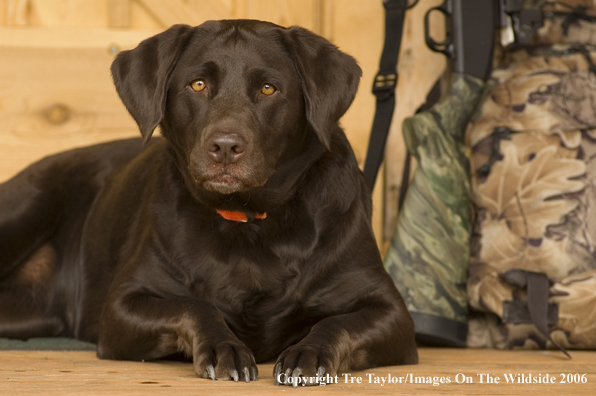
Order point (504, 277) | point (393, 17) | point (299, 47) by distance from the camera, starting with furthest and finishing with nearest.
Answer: point (393, 17) < point (504, 277) < point (299, 47)

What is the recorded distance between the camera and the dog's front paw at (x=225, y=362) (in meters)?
1.72

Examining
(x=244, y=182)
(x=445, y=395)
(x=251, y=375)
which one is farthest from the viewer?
(x=244, y=182)

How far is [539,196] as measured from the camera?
9.11 ft

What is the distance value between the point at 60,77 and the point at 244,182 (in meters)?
2.04

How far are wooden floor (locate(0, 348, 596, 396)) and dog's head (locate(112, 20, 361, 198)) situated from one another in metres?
0.54

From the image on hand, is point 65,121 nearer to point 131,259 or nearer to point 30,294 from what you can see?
point 30,294

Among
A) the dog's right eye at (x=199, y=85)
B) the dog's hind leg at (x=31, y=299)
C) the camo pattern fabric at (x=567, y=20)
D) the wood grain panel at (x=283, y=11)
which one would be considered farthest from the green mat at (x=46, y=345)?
the camo pattern fabric at (x=567, y=20)

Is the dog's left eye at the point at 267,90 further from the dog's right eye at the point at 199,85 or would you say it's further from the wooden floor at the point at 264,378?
the wooden floor at the point at 264,378

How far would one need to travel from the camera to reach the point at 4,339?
9.03 feet

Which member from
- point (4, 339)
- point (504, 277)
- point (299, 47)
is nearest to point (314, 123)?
point (299, 47)

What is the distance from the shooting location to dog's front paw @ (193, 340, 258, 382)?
1.72 metres

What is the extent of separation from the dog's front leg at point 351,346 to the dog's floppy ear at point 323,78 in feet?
1.62

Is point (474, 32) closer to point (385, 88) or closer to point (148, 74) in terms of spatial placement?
point (385, 88)

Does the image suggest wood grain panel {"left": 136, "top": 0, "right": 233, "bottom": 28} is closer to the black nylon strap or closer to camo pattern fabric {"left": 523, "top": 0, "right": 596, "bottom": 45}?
the black nylon strap
